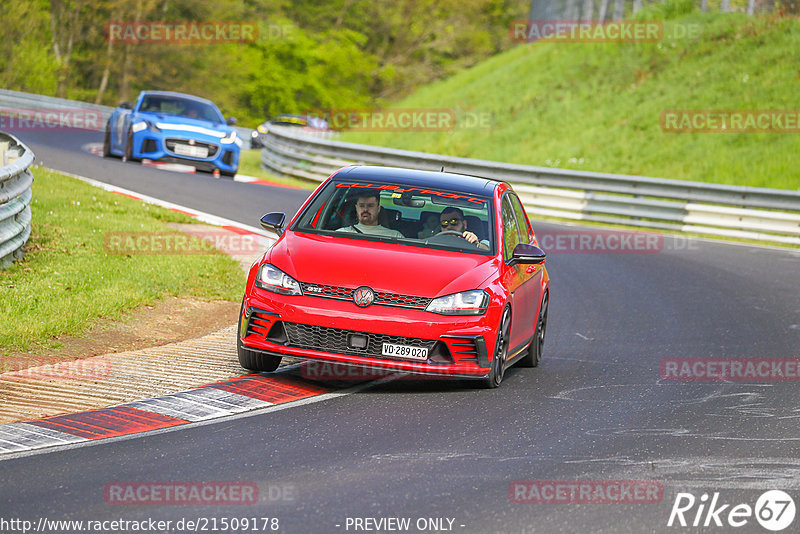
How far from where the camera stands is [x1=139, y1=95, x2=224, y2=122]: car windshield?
80.9ft

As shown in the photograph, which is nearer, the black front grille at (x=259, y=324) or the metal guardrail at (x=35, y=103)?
the black front grille at (x=259, y=324)

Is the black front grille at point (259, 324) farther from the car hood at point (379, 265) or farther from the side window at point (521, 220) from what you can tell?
the side window at point (521, 220)

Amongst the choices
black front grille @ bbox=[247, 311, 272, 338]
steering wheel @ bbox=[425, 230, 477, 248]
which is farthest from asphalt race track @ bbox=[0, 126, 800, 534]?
steering wheel @ bbox=[425, 230, 477, 248]

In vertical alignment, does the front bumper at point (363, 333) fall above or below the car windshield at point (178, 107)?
below

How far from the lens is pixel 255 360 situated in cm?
851

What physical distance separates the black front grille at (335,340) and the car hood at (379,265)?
32 centimetres

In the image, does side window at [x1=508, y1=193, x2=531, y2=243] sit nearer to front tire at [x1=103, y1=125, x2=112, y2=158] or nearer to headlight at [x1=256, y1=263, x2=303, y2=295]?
headlight at [x1=256, y1=263, x2=303, y2=295]

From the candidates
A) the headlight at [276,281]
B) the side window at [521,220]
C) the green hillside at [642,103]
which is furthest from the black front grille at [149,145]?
the headlight at [276,281]

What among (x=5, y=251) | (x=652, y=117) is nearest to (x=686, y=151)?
(x=652, y=117)

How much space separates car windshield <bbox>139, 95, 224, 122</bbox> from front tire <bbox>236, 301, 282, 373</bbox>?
55.3 ft

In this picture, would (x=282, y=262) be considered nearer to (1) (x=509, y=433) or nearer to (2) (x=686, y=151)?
(1) (x=509, y=433)

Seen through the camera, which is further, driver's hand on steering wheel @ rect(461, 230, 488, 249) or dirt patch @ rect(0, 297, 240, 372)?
driver's hand on steering wheel @ rect(461, 230, 488, 249)

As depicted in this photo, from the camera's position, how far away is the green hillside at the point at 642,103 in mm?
30406

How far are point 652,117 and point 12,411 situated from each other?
1149 inches
